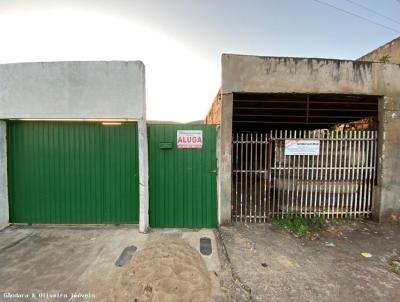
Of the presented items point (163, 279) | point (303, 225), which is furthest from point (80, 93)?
point (303, 225)

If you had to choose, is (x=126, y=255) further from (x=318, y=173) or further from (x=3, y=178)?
(x=318, y=173)

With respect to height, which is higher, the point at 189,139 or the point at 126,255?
the point at 189,139

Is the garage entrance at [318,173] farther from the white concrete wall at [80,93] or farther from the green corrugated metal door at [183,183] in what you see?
the white concrete wall at [80,93]

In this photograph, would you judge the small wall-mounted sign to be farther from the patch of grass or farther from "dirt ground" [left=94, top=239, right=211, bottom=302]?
the patch of grass

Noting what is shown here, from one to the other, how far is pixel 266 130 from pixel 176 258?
30.4 feet

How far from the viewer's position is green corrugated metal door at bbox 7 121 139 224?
4.36 metres

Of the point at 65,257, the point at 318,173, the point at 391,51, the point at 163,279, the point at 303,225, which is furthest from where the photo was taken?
the point at 391,51

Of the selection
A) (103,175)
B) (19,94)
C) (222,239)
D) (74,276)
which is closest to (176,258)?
(222,239)

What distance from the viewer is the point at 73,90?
4047mm

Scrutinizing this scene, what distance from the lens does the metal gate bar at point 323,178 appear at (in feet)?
14.8

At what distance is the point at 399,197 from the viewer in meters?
4.47

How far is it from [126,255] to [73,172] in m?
2.38

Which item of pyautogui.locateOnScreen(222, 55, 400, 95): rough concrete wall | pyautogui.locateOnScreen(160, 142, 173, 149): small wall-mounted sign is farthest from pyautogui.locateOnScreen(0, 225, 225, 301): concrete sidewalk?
pyautogui.locateOnScreen(222, 55, 400, 95): rough concrete wall

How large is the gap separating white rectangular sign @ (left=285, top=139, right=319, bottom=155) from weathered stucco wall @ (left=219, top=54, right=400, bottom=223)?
3.67ft
